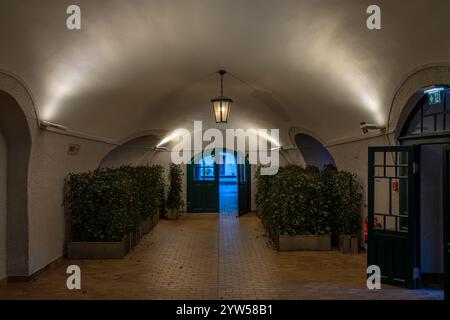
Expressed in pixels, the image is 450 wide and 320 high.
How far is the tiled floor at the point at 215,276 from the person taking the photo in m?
5.88

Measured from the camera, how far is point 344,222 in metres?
8.62

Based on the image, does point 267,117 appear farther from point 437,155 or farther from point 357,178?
point 437,155

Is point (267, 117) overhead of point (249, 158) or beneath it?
overhead

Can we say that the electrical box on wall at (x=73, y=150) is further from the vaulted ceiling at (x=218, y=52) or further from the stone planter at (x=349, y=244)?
the stone planter at (x=349, y=244)

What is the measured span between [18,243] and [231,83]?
18.3ft

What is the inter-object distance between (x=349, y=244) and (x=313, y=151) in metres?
5.38

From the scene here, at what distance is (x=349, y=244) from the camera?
8.43 m

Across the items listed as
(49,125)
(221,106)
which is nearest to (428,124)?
(221,106)

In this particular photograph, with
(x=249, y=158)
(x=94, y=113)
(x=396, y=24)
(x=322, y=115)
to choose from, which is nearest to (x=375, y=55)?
(x=396, y=24)

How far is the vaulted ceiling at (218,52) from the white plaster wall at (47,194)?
0.48 m

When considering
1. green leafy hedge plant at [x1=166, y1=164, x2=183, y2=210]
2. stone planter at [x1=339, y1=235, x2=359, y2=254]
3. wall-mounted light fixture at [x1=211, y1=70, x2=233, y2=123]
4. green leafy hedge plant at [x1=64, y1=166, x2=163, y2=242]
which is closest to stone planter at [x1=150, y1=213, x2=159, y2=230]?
green leafy hedge plant at [x1=166, y1=164, x2=183, y2=210]

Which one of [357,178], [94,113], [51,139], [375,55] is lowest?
[357,178]

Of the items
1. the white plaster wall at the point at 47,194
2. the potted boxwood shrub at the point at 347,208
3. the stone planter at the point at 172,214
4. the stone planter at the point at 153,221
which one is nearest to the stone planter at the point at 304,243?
the potted boxwood shrub at the point at 347,208

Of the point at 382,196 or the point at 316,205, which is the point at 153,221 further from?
the point at 382,196
